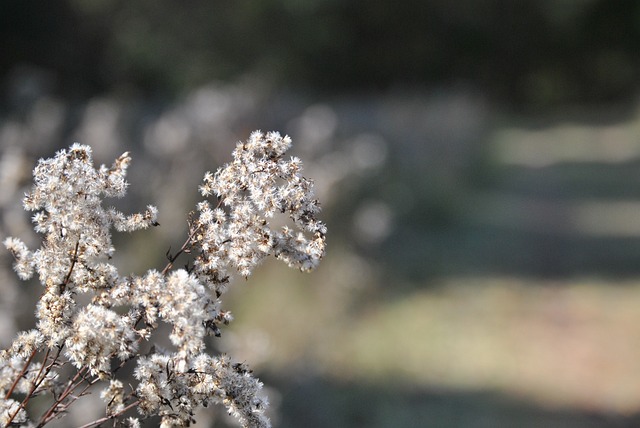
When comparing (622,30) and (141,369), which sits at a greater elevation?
(622,30)

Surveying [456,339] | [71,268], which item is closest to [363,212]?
[456,339]

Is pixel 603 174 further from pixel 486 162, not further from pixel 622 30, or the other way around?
pixel 622 30

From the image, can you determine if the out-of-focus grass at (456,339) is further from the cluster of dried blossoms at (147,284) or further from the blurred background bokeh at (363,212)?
the cluster of dried blossoms at (147,284)

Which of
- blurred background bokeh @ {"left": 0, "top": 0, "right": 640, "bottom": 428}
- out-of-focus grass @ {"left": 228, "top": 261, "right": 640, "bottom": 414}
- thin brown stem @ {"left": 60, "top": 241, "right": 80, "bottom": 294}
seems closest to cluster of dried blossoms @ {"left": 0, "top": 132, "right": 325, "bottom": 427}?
thin brown stem @ {"left": 60, "top": 241, "right": 80, "bottom": 294}

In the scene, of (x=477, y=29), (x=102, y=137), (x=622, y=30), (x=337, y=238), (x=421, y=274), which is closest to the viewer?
(x=102, y=137)

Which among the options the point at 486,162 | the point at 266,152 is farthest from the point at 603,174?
the point at 266,152

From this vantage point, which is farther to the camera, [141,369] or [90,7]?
[90,7]

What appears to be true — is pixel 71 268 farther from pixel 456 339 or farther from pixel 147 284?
pixel 456 339

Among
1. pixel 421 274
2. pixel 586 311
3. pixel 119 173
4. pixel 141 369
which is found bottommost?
pixel 141 369
